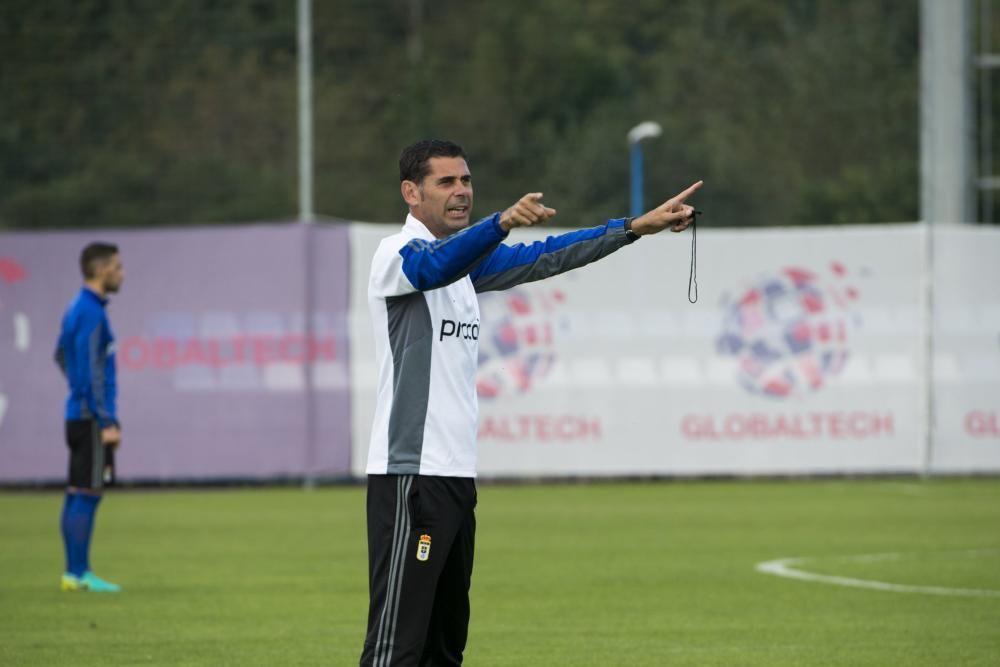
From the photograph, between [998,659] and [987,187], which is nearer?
[998,659]

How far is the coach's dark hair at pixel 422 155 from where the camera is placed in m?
6.67

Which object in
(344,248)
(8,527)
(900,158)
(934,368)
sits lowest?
(8,527)

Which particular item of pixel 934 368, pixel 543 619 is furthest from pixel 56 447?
pixel 543 619

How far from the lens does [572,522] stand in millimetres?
17891

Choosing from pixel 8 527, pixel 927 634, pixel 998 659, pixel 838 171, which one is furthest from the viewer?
pixel 838 171

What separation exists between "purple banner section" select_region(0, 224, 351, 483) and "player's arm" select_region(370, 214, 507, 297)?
15217 mm

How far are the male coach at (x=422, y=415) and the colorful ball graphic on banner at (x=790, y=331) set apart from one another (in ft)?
50.2

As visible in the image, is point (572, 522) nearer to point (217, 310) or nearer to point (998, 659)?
point (217, 310)

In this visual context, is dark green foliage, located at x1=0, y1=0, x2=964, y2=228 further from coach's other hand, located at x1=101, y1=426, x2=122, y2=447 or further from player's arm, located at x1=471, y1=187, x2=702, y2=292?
player's arm, located at x1=471, y1=187, x2=702, y2=292

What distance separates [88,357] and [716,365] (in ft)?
33.8

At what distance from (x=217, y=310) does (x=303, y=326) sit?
1015 millimetres

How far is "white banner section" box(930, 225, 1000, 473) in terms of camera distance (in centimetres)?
2167

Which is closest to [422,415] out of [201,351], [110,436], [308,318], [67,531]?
[110,436]

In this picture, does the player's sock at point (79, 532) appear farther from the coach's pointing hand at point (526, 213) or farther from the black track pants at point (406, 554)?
the coach's pointing hand at point (526, 213)
